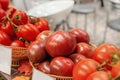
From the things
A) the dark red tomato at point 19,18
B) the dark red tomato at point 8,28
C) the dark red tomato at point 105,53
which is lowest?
the dark red tomato at point 105,53

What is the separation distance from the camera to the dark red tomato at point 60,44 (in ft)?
2.93

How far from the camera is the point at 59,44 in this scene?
0.90 m

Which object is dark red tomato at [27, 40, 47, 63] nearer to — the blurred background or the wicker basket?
the wicker basket

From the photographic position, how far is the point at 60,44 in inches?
35.3

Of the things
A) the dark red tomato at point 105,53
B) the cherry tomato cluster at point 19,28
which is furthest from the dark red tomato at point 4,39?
the dark red tomato at point 105,53

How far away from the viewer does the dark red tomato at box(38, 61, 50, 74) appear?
90cm

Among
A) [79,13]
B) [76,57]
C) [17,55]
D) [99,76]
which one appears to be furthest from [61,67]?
[79,13]

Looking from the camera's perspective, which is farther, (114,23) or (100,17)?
(100,17)

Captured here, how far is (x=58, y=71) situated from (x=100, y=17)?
341 cm

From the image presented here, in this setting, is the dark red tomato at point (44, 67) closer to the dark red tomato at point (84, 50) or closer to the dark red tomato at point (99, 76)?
the dark red tomato at point (84, 50)

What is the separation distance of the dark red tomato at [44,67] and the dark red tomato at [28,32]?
223 mm

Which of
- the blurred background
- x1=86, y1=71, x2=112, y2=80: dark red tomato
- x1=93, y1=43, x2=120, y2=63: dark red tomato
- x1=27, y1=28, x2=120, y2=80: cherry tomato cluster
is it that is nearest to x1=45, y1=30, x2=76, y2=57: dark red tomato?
x1=27, y1=28, x2=120, y2=80: cherry tomato cluster

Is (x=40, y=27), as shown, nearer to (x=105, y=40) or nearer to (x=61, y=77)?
(x=61, y=77)

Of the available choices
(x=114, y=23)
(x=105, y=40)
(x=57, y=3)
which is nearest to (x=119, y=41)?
(x=105, y=40)
